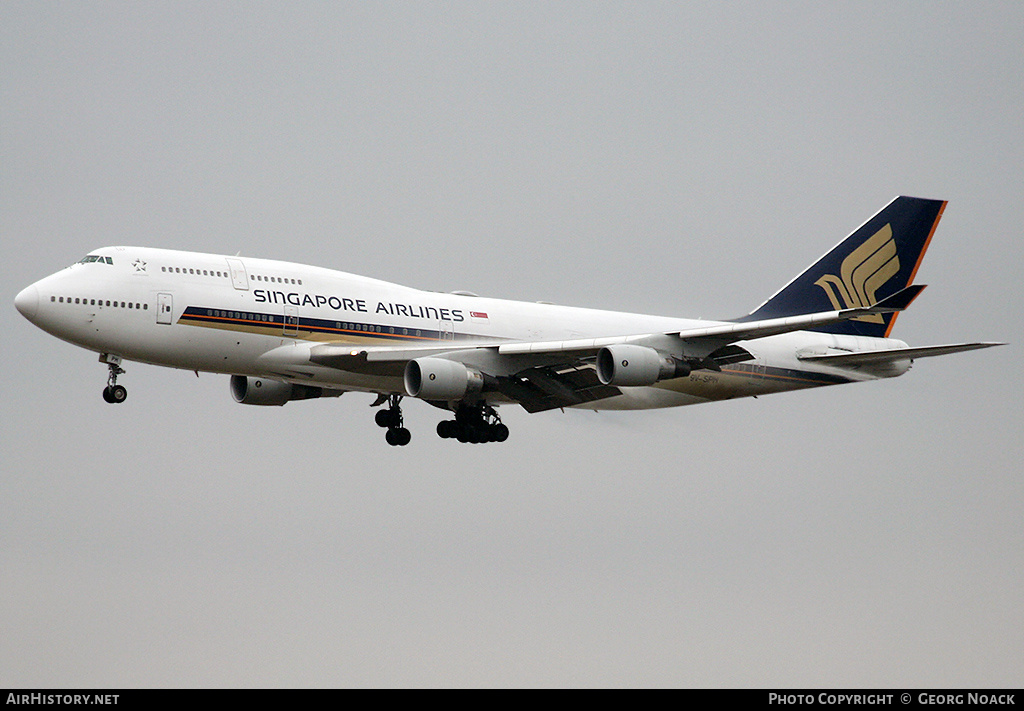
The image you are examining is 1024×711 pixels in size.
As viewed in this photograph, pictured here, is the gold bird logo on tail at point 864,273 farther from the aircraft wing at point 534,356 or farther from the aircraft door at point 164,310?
the aircraft door at point 164,310

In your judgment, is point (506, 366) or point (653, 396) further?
point (653, 396)

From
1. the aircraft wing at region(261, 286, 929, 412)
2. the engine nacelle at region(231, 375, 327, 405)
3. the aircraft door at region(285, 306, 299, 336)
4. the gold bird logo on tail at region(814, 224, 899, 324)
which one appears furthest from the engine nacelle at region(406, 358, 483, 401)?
the gold bird logo on tail at region(814, 224, 899, 324)

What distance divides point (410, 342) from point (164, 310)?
7873 millimetres

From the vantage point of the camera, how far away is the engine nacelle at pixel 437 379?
4191 cm

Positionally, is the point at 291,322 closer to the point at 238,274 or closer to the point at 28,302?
the point at 238,274

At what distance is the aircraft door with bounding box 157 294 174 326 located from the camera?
4094 cm

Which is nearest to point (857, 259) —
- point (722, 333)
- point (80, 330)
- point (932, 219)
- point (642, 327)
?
point (932, 219)

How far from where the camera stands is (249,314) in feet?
137

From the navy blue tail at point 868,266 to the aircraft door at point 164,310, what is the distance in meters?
21.9

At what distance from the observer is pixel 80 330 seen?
40.6 metres

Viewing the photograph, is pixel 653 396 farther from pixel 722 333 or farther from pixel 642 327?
pixel 722 333

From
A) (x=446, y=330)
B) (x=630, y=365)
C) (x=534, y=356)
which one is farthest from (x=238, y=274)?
(x=630, y=365)
